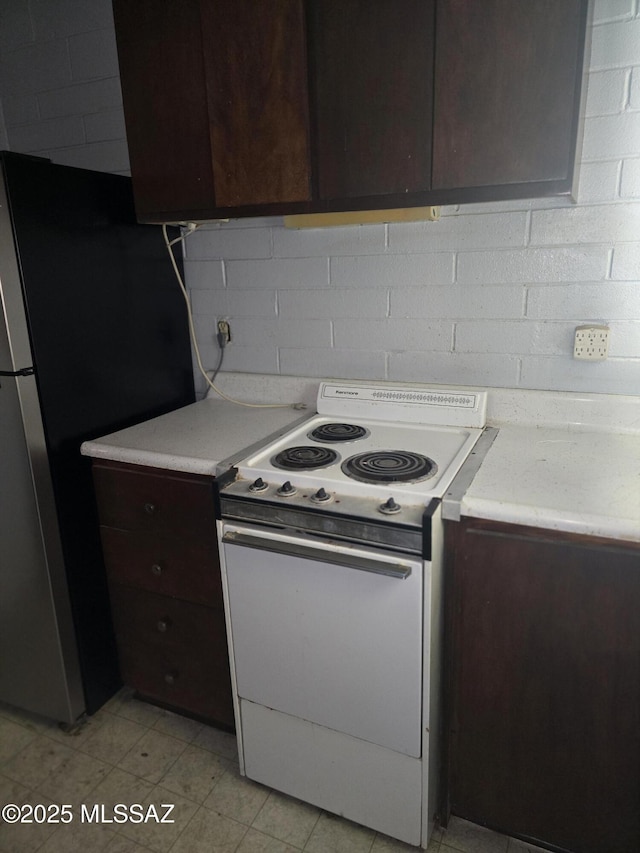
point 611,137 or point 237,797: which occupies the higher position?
point 611,137

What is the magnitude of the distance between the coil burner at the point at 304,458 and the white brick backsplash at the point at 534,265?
0.71m

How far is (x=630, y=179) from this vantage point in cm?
152

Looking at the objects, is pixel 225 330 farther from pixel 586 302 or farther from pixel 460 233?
pixel 586 302

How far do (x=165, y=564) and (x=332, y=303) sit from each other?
103 cm

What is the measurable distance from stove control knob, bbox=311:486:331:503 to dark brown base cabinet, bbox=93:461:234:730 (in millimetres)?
340

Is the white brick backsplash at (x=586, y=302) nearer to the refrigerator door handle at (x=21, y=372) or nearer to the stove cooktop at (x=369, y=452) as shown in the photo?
the stove cooktop at (x=369, y=452)

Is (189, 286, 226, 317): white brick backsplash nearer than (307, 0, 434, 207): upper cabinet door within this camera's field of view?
No

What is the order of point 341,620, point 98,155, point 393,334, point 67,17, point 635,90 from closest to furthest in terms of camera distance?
point 341,620 → point 635,90 → point 393,334 → point 67,17 → point 98,155

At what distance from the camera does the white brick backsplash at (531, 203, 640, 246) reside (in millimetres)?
1543

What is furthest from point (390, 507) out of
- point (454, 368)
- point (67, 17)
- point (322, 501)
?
point (67, 17)

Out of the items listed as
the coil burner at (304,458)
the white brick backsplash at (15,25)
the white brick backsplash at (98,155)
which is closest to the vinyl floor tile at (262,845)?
the coil burner at (304,458)

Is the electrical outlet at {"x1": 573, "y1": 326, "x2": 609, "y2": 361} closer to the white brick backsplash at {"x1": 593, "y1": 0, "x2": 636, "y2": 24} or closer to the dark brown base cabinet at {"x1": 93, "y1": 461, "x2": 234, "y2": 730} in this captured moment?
the white brick backsplash at {"x1": 593, "y1": 0, "x2": 636, "y2": 24}

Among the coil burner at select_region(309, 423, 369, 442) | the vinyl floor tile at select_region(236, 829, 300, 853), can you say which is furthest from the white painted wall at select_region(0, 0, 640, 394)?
the vinyl floor tile at select_region(236, 829, 300, 853)

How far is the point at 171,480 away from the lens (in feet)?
5.33
